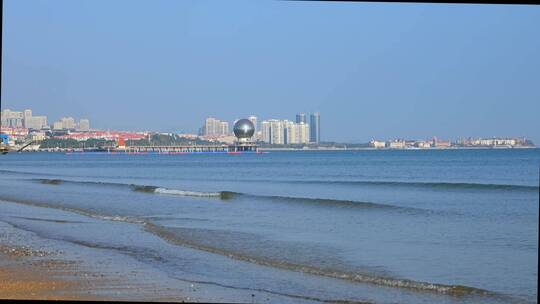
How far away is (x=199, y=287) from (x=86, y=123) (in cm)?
9937

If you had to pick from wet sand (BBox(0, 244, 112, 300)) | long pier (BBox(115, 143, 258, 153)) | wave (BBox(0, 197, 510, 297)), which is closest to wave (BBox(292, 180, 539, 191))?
wave (BBox(0, 197, 510, 297))

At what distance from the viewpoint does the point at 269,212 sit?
719 inches

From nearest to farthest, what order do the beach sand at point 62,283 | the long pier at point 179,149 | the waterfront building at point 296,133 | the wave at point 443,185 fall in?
the beach sand at point 62,283 < the wave at point 443,185 < the waterfront building at point 296,133 < the long pier at point 179,149

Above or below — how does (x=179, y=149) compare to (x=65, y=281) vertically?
below

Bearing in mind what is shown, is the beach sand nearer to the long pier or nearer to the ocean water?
the ocean water

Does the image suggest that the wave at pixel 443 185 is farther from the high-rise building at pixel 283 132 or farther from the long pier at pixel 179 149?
the long pier at pixel 179 149

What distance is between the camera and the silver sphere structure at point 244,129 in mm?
106062

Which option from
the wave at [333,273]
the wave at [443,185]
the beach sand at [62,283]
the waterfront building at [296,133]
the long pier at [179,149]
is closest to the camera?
the beach sand at [62,283]

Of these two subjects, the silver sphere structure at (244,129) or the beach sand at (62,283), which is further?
the silver sphere structure at (244,129)

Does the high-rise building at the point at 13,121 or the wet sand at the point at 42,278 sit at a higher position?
the high-rise building at the point at 13,121

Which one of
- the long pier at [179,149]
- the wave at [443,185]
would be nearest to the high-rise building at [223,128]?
the long pier at [179,149]

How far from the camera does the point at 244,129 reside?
106438mm

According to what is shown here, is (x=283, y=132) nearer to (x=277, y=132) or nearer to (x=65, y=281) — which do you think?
(x=277, y=132)

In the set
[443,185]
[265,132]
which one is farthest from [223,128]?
[443,185]
